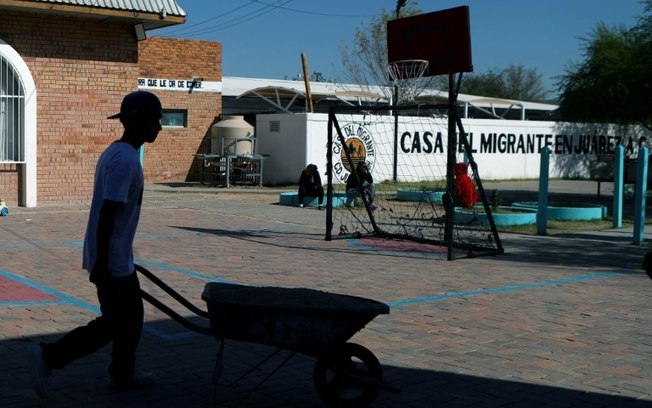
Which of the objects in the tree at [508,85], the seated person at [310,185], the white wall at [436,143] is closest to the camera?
the seated person at [310,185]

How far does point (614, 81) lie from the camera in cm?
2786

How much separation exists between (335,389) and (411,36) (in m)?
9.56

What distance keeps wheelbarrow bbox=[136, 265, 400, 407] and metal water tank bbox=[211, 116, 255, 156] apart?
78.1ft

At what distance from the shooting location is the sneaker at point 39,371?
538 cm

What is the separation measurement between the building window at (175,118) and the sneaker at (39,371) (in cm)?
2556

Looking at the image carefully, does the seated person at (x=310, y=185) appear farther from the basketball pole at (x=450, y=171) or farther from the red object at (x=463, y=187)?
the basketball pole at (x=450, y=171)

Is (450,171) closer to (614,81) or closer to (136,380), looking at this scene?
(136,380)

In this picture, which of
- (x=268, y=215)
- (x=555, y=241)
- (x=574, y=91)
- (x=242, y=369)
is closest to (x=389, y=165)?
(x=574, y=91)

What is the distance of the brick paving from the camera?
5.96m

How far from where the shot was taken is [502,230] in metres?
17.0

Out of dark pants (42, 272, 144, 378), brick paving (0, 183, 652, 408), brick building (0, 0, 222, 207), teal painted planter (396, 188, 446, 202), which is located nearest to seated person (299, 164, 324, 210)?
teal painted planter (396, 188, 446, 202)

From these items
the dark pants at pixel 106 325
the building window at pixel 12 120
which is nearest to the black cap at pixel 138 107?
the dark pants at pixel 106 325

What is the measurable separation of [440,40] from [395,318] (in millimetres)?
6243

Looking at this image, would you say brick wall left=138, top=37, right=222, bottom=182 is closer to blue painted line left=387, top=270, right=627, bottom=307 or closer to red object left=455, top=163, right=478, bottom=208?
red object left=455, top=163, right=478, bottom=208
